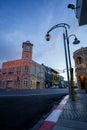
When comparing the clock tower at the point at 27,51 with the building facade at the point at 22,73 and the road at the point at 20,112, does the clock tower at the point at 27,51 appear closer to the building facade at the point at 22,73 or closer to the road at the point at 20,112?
the building facade at the point at 22,73

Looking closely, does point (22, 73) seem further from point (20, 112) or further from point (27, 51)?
point (20, 112)

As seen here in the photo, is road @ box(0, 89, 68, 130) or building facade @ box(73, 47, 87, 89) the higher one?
building facade @ box(73, 47, 87, 89)

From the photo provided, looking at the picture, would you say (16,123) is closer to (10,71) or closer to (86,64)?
(86,64)

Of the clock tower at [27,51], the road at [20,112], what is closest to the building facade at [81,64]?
the road at [20,112]

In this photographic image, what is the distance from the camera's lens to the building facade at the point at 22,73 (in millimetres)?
43750

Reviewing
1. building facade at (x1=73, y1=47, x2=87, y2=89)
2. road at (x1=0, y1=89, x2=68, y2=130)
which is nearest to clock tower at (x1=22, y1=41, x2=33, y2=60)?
building facade at (x1=73, y1=47, x2=87, y2=89)

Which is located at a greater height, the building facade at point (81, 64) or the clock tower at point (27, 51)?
the clock tower at point (27, 51)

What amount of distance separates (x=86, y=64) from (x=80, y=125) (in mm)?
23781

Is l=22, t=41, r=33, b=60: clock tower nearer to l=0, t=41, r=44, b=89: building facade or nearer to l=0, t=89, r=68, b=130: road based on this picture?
l=0, t=41, r=44, b=89: building facade

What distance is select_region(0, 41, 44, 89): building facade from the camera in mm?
43750

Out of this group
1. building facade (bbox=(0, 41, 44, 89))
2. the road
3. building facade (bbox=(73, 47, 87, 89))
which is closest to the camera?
the road

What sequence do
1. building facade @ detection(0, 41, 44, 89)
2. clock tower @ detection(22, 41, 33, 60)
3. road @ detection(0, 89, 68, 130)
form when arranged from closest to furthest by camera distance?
road @ detection(0, 89, 68, 130)
building facade @ detection(0, 41, 44, 89)
clock tower @ detection(22, 41, 33, 60)

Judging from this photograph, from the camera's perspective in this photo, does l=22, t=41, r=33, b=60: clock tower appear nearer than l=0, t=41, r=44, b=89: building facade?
No

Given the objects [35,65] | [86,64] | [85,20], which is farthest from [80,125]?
[35,65]
